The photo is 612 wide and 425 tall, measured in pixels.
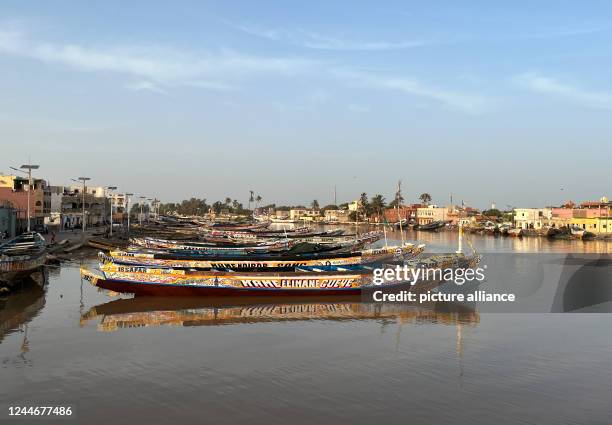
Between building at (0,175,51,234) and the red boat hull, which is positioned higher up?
building at (0,175,51,234)

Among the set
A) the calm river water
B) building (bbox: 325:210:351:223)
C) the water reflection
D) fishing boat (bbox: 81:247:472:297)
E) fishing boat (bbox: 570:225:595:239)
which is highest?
building (bbox: 325:210:351:223)

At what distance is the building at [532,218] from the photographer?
287 feet

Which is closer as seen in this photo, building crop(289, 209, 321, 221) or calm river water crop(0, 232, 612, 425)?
calm river water crop(0, 232, 612, 425)

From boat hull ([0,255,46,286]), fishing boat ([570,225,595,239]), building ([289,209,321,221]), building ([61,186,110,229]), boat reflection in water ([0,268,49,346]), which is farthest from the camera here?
building ([289,209,321,221])

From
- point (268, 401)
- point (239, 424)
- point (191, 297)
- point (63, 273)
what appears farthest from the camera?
point (63, 273)

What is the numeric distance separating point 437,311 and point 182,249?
77.0 feet

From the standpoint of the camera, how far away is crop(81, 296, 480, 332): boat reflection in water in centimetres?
1820

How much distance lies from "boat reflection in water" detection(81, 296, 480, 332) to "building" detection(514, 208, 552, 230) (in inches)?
2921

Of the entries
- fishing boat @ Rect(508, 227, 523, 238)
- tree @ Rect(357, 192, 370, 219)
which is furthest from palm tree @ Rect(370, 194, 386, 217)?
fishing boat @ Rect(508, 227, 523, 238)

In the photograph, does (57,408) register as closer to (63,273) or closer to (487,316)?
(487,316)

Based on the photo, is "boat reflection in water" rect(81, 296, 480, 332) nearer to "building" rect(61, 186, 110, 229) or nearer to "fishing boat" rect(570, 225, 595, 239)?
"building" rect(61, 186, 110, 229)

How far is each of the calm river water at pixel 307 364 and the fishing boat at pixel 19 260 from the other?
266 centimetres

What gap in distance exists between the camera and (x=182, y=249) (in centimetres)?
3834

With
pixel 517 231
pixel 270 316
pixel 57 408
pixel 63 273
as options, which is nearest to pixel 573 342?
pixel 270 316
